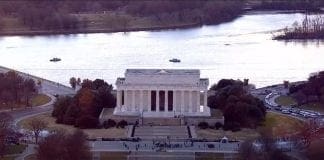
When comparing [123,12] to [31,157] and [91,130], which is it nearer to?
[91,130]

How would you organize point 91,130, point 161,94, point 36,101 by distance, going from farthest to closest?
point 36,101 → point 161,94 → point 91,130

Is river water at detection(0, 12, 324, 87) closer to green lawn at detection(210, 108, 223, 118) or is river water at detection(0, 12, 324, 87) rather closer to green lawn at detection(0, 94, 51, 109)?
green lawn at detection(0, 94, 51, 109)

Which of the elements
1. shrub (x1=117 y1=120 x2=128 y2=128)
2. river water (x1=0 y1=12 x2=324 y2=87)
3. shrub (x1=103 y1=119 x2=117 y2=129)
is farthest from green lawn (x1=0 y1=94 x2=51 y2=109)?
shrub (x1=117 y1=120 x2=128 y2=128)

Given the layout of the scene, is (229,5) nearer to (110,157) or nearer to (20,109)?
(20,109)

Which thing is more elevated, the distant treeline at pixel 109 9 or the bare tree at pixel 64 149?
the distant treeline at pixel 109 9

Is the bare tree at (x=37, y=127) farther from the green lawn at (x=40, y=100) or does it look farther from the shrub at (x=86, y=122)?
the green lawn at (x=40, y=100)

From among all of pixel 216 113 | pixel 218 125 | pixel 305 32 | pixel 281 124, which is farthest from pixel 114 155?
pixel 305 32

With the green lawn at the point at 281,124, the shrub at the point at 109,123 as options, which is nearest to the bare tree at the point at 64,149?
the shrub at the point at 109,123
